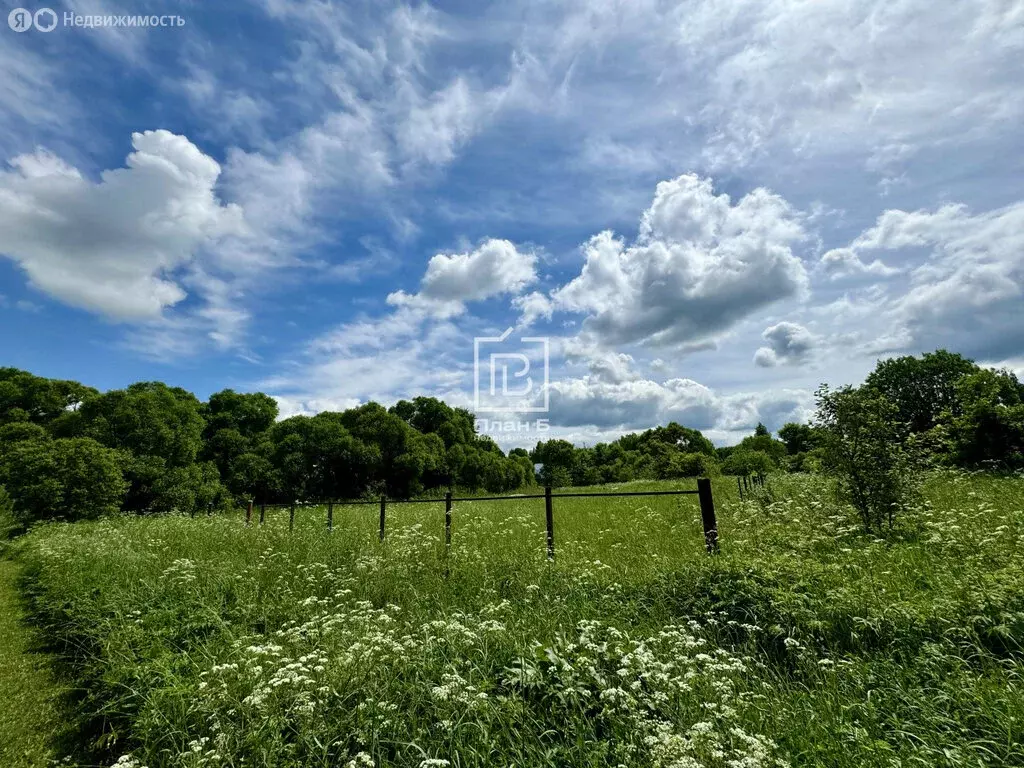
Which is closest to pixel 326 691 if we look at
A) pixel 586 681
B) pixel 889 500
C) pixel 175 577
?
pixel 586 681

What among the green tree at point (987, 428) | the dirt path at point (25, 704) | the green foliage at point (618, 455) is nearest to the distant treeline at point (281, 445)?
the green tree at point (987, 428)

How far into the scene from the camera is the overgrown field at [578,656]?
3.02 metres

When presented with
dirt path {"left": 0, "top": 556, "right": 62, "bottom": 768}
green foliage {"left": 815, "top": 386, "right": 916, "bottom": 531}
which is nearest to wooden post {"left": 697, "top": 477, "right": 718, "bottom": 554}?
green foliage {"left": 815, "top": 386, "right": 916, "bottom": 531}

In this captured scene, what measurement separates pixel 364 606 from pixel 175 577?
13.2 ft

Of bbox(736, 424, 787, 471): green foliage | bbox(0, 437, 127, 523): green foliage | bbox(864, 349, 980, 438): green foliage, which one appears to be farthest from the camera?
bbox(736, 424, 787, 471): green foliage

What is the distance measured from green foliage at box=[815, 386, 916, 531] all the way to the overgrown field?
509 mm

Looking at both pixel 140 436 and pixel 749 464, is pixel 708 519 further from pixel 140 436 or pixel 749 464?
pixel 749 464

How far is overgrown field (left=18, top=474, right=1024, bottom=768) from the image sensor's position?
3023mm

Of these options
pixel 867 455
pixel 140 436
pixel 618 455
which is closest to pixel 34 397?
pixel 140 436

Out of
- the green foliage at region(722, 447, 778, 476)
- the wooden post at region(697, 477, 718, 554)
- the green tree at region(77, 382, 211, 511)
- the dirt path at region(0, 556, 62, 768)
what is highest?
the green tree at region(77, 382, 211, 511)

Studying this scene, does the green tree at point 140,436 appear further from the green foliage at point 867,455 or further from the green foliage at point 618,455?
the green foliage at point 618,455

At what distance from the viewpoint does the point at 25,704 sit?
16.0 ft

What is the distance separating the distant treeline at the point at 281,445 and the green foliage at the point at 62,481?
0.16 feet

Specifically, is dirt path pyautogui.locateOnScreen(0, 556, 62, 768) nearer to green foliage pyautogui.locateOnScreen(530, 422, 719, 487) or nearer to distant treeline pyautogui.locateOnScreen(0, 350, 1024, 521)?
distant treeline pyautogui.locateOnScreen(0, 350, 1024, 521)
